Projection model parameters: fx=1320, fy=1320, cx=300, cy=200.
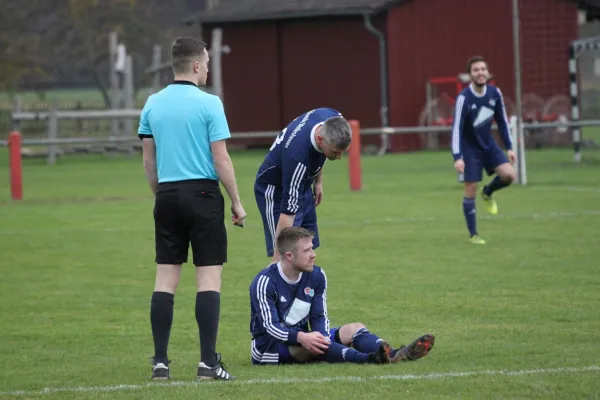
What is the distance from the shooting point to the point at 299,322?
8.22 meters

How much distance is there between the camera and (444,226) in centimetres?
1686

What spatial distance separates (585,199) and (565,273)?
802cm

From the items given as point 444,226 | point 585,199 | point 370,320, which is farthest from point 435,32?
point 370,320

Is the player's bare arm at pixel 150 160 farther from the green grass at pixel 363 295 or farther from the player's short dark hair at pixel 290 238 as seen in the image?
the green grass at pixel 363 295

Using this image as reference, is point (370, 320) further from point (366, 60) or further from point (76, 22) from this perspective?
point (76, 22)

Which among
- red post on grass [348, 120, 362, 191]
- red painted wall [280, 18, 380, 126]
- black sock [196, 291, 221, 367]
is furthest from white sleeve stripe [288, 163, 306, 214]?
red painted wall [280, 18, 380, 126]

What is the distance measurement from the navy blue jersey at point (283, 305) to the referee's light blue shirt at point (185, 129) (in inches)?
35.9

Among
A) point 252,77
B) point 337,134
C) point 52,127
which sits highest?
point 252,77

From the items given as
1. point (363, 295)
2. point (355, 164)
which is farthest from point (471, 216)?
point (355, 164)

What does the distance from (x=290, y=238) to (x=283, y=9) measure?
33.3 meters

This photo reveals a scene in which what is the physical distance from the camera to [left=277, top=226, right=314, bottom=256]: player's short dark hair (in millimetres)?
7922

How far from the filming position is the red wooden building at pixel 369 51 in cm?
3847

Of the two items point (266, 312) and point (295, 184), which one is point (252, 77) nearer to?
point (295, 184)

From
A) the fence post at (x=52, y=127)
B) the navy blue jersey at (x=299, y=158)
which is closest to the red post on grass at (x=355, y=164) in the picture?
the navy blue jersey at (x=299, y=158)
